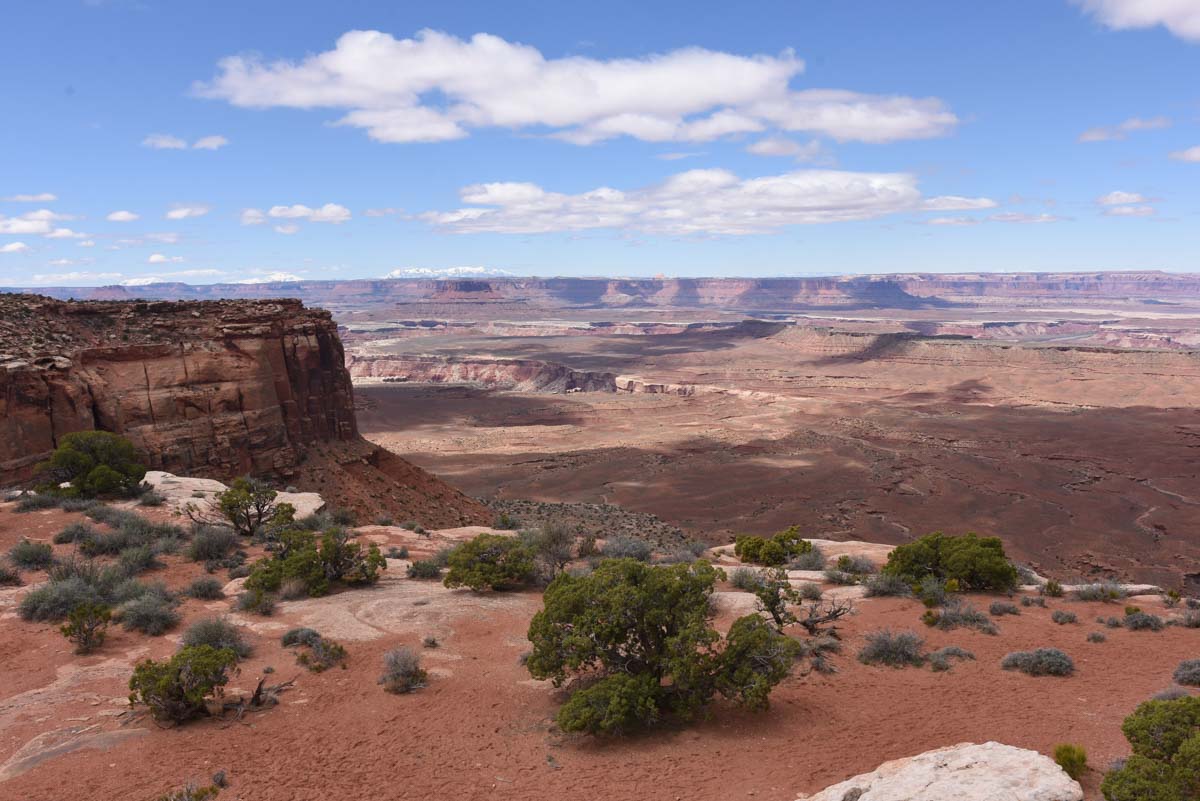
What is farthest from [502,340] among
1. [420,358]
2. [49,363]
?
[49,363]

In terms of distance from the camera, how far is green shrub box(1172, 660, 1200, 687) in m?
11.3

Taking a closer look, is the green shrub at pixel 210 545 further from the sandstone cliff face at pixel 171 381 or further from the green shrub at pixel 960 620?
the green shrub at pixel 960 620

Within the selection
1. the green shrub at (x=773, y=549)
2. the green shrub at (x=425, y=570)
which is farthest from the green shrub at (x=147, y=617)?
the green shrub at (x=773, y=549)

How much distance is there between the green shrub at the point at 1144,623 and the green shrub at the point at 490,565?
1366 centimetres

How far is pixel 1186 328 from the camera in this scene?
18988cm

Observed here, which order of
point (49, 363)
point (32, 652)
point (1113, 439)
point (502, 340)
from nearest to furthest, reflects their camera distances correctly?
point (32, 652)
point (49, 363)
point (1113, 439)
point (502, 340)

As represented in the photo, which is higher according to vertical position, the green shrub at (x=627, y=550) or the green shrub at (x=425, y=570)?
the green shrub at (x=425, y=570)

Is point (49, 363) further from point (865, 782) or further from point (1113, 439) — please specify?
point (1113, 439)

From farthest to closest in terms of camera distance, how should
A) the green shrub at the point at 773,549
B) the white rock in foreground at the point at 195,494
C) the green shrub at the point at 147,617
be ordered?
1. the white rock in foreground at the point at 195,494
2. the green shrub at the point at 773,549
3. the green shrub at the point at 147,617

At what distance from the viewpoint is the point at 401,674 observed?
11992 mm

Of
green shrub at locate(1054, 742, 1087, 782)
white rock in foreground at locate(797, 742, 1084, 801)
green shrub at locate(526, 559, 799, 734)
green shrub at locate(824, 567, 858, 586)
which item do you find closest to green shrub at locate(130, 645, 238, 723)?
green shrub at locate(526, 559, 799, 734)

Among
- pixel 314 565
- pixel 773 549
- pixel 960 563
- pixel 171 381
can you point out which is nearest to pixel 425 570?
pixel 314 565

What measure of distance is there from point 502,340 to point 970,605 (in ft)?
572

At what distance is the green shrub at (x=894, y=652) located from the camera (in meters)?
12.8
